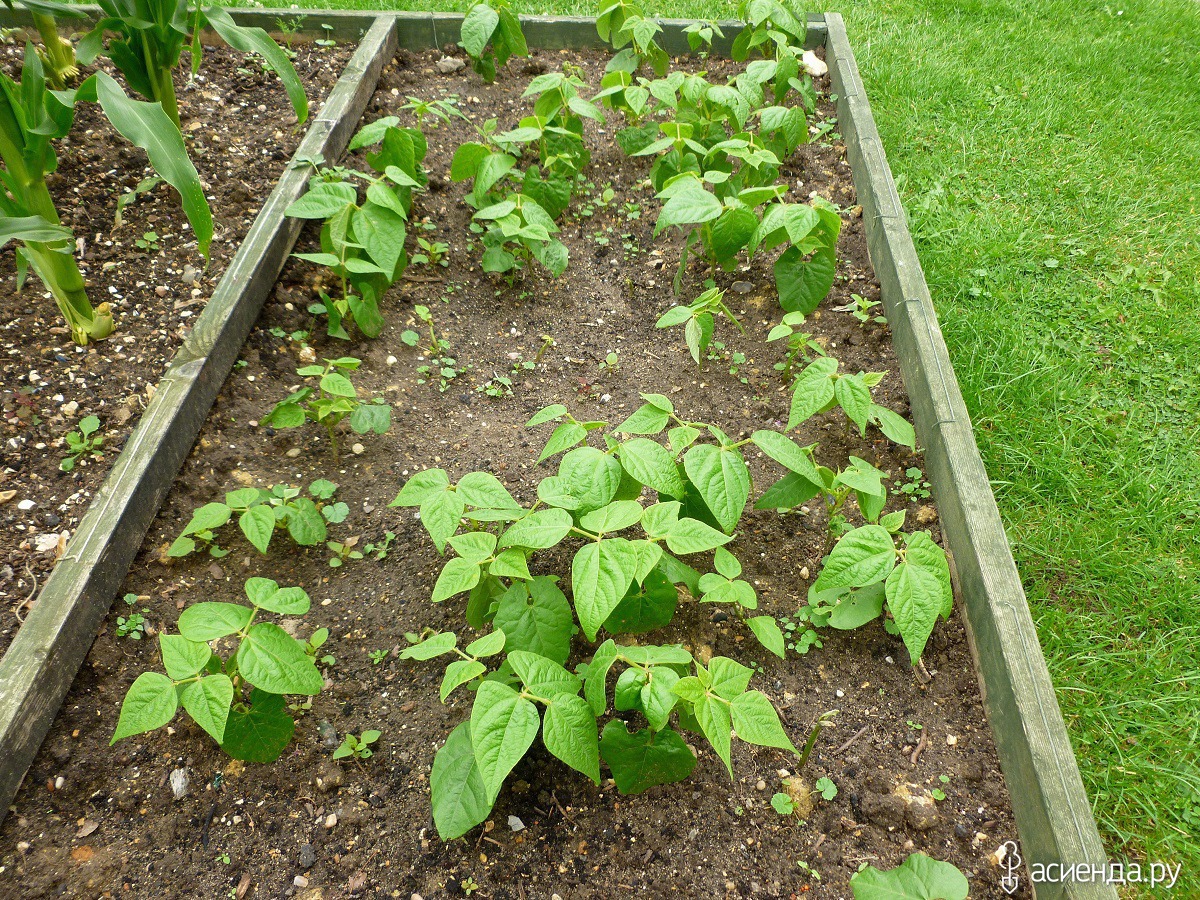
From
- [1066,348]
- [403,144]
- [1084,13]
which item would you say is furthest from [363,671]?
[1084,13]

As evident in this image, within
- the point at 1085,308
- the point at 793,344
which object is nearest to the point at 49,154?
the point at 793,344

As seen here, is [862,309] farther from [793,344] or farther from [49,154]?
[49,154]

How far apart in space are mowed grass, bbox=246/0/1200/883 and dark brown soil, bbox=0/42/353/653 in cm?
150

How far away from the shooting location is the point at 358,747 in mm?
1614

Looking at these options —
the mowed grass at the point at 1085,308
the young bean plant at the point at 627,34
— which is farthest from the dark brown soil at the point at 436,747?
the young bean plant at the point at 627,34

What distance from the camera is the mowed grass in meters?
1.81

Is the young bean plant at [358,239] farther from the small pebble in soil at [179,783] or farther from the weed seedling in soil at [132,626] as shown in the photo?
the small pebble in soil at [179,783]

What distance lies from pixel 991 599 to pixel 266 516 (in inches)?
65.4

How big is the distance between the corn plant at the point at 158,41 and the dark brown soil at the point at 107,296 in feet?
1.25

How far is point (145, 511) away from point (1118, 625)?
245 centimetres

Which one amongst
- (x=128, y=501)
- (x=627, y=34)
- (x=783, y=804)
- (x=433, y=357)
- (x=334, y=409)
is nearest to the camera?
(x=783, y=804)

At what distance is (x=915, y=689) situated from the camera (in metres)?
1.76

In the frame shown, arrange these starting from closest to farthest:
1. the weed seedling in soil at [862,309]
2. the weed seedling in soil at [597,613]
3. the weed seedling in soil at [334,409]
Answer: the weed seedling in soil at [597,613]
the weed seedling in soil at [334,409]
the weed seedling in soil at [862,309]

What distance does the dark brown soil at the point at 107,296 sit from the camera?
6.29 feet
